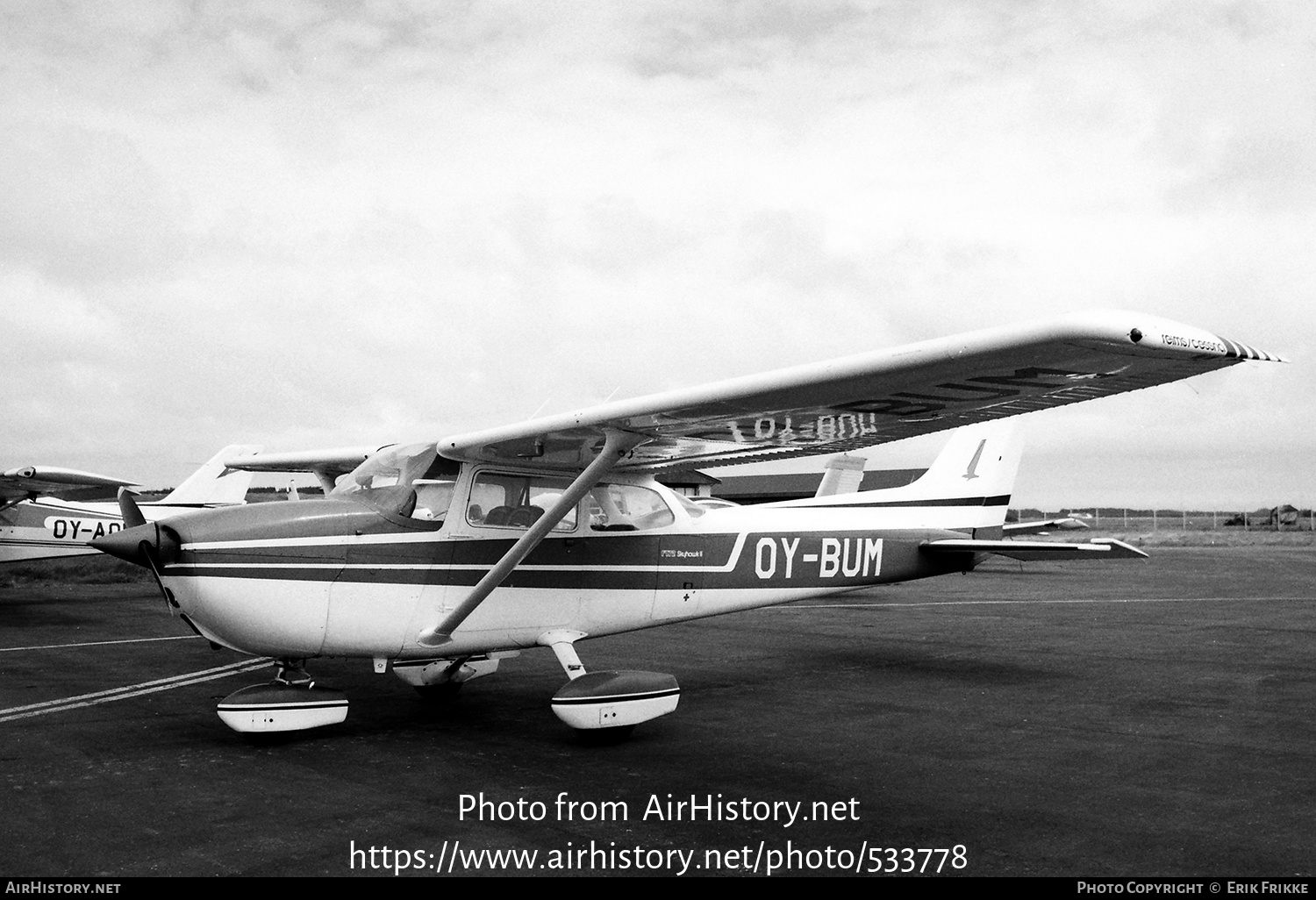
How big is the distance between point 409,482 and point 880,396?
3575mm

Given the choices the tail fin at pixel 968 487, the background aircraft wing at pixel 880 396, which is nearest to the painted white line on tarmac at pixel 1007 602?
the tail fin at pixel 968 487

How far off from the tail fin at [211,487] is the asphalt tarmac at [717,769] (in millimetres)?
8811

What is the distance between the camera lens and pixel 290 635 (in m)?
6.53

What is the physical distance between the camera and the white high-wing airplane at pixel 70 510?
1739cm

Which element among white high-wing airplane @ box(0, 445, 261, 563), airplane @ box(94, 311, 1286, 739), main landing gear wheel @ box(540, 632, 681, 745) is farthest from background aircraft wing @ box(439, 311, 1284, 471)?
white high-wing airplane @ box(0, 445, 261, 563)

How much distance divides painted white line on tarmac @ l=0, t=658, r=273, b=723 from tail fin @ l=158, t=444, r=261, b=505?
10.3 metres

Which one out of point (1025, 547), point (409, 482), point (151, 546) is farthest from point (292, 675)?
point (1025, 547)

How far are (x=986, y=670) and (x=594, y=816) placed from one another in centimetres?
607

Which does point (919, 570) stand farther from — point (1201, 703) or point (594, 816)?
point (594, 816)

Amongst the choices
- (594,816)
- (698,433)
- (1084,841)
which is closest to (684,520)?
(698,433)

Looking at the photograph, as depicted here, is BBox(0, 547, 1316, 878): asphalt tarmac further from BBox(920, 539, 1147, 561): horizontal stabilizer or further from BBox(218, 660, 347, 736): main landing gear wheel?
BBox(920, 539, 1147, 561): horizontal stabilizer

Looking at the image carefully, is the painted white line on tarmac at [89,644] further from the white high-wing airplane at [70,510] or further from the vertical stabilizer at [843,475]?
the vertical stabilizer at [843,475]

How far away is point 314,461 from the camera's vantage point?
10.2 metres

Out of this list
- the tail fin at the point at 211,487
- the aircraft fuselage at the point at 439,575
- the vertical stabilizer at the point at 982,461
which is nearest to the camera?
the aircraft fuselage at the point at 439,575
